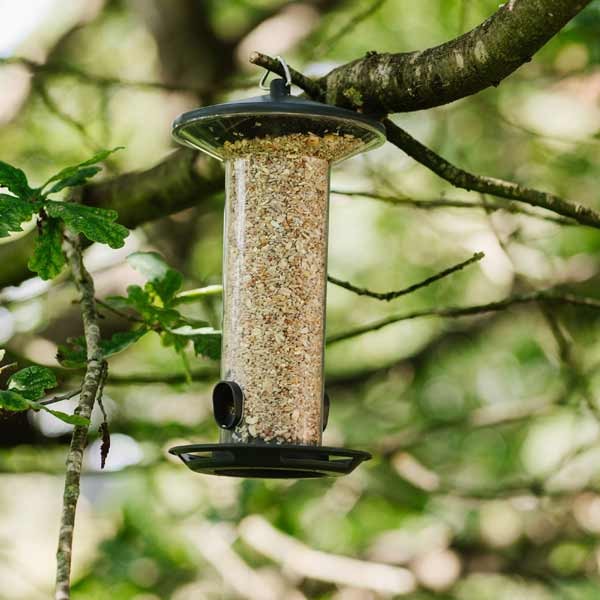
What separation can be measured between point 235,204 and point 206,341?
0.28 metres

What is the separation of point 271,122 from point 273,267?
0.92 feet

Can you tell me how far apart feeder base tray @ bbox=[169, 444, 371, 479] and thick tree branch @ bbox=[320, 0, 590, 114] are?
631 millimetres

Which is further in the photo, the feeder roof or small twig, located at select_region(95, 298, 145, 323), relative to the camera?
small twig, located at select_region(95, 298, 145, 323)

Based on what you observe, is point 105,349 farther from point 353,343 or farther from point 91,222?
point 353,343

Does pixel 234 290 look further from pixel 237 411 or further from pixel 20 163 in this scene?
pixel 20 163

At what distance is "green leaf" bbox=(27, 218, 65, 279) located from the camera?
2.22 metres

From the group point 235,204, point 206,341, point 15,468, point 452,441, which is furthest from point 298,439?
point 452,441

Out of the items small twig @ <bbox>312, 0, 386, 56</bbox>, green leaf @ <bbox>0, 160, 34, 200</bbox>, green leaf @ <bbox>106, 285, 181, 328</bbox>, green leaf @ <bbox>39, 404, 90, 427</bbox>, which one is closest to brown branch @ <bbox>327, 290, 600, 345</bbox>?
green leaf @ <bbox>106, 285, 181, 328</bbox>

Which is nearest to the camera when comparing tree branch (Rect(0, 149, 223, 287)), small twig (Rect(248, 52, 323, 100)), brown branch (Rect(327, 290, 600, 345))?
small twig (Rect(248, 52, 323, 100))

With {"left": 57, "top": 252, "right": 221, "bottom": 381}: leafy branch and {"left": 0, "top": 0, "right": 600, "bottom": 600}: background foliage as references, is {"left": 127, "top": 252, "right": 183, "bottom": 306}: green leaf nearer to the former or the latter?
{"left": 57, "top": 252, "right": 221, "bottom": 381}: leafy branch

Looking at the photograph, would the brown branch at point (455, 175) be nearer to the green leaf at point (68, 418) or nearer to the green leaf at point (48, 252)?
the green leaf at point (48, 252)

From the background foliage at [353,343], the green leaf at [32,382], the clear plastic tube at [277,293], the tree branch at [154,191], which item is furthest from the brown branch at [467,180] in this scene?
the background foliage at [353,343]

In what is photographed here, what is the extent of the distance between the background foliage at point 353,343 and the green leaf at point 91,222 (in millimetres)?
1921

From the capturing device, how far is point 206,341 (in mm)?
2527
